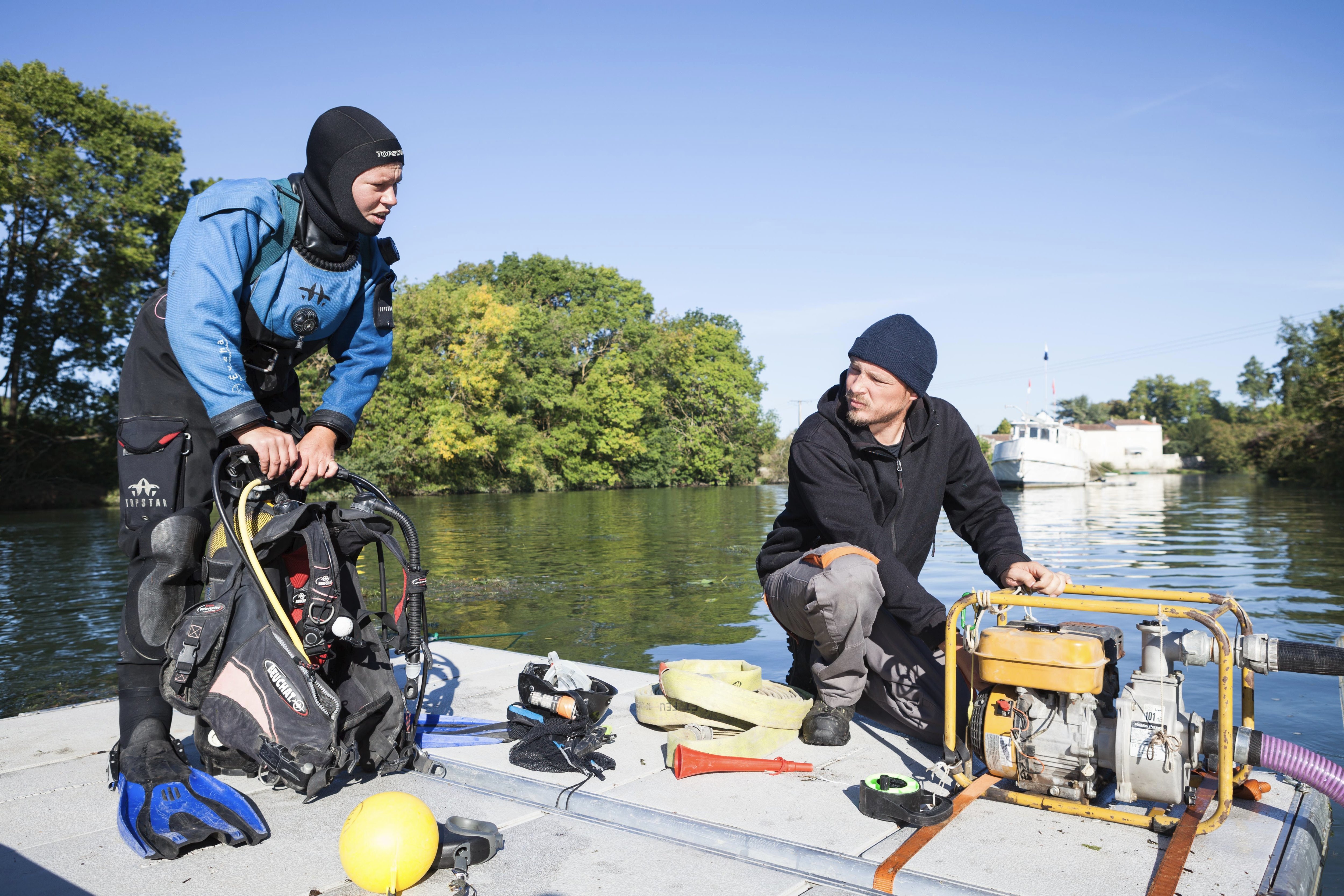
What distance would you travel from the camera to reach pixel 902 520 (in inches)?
145

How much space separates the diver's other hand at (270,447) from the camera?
289 centimetres

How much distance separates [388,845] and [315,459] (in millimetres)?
1418

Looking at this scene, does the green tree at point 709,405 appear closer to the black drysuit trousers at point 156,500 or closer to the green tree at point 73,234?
the green tree at point 73,234

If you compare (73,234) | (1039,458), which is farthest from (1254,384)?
(73,234)

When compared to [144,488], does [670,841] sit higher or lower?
lower

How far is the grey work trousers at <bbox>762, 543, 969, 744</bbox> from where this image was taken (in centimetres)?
334

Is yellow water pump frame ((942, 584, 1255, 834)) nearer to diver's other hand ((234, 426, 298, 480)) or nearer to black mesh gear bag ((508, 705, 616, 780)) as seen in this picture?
black mesh gear bag ((508, 705, 616, 780))

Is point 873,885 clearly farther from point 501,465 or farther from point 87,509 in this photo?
point 501,465

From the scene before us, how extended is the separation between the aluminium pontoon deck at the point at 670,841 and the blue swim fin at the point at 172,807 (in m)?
0.04

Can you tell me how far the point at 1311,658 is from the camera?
2.40 m

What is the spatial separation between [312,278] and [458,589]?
24.5 ft

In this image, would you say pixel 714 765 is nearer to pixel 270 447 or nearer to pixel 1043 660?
pixel 1043 660

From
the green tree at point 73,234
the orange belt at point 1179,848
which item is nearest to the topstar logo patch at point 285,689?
the orange belt at point 1179,848

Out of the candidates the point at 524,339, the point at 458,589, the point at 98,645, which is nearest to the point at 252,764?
the point at 98,645
